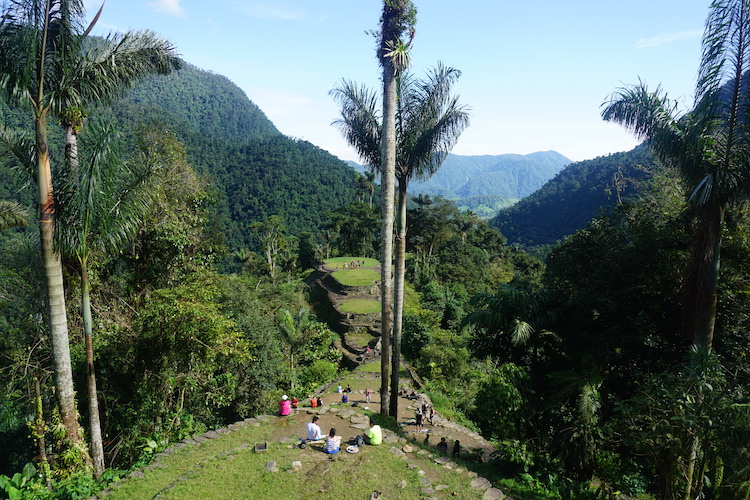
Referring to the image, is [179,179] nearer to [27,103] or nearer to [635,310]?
[27,103]

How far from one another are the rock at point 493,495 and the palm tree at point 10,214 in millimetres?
10753

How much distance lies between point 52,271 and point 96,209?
1.07m

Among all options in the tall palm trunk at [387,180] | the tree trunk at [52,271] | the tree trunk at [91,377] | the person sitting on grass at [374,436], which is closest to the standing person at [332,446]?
the person sitting on grass at [374,436]

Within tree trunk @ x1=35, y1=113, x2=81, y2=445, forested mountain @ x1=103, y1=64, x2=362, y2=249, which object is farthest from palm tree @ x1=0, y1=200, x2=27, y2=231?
forested mountain @ x1=103, y1=64, x2=362, y2=249

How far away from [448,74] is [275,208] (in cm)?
6508

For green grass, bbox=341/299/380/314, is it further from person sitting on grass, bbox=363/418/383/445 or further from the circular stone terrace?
person sitting on grass, bbox=363/418/383/445

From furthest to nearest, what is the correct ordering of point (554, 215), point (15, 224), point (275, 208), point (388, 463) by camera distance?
point (554, 215) → point (275, 208) → point (15, 224) → point (388, 463)

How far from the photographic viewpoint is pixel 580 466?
8273 mm

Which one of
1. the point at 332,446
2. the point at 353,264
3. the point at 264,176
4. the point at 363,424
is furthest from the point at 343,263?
the point at 264,176

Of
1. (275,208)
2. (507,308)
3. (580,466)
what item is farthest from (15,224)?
(275,208)

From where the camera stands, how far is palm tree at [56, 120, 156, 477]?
5.98m

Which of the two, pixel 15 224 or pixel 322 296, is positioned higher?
pixel 15 224

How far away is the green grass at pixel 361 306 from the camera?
2562 centimetres

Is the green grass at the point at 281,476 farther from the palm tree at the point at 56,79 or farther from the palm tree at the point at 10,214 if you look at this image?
the palm tree at the point at 10,214
